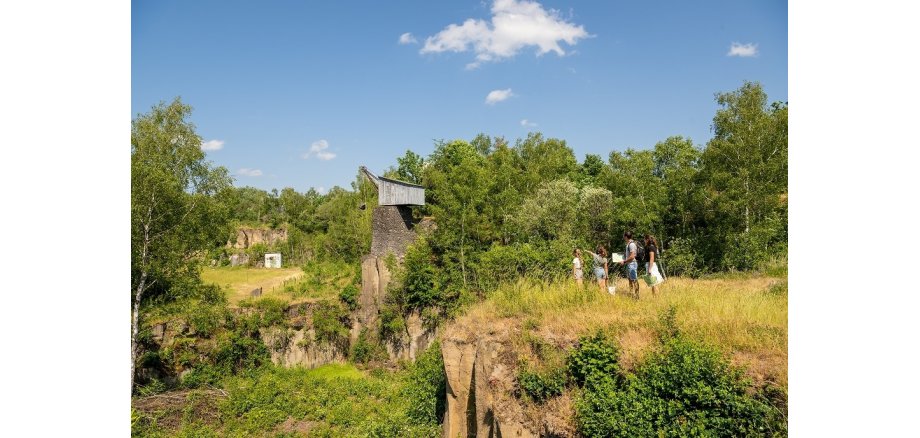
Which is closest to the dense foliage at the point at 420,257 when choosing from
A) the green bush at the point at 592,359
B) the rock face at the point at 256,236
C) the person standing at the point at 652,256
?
the green bush at the point at 592,359

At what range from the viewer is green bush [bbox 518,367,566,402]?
314 inches

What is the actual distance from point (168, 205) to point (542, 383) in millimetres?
15286

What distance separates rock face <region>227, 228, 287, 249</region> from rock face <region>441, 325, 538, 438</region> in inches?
1623

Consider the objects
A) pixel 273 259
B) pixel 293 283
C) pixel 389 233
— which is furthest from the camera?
pixel 273 259

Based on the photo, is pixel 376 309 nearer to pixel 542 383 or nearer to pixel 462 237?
pixel 462 237

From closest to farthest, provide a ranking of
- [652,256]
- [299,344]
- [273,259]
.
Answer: [652,256]
[299,344]
[273,259]

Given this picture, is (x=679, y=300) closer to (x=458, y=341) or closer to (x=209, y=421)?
(x=458, y=341)

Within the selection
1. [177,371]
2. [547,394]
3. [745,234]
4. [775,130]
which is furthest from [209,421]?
[775,130]

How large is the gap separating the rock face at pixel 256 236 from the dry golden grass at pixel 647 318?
140 ft

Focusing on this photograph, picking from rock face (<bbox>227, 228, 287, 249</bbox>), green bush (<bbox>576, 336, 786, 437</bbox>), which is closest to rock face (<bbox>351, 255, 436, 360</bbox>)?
green bush (<bbox>576, 336, 786, 437</bbox>)

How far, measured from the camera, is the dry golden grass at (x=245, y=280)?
23.2 m

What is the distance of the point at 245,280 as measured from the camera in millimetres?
28516

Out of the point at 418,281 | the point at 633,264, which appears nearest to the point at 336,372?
the point at 418,281

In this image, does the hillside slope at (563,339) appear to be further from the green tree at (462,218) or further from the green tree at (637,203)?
the green tree at (462,218)
